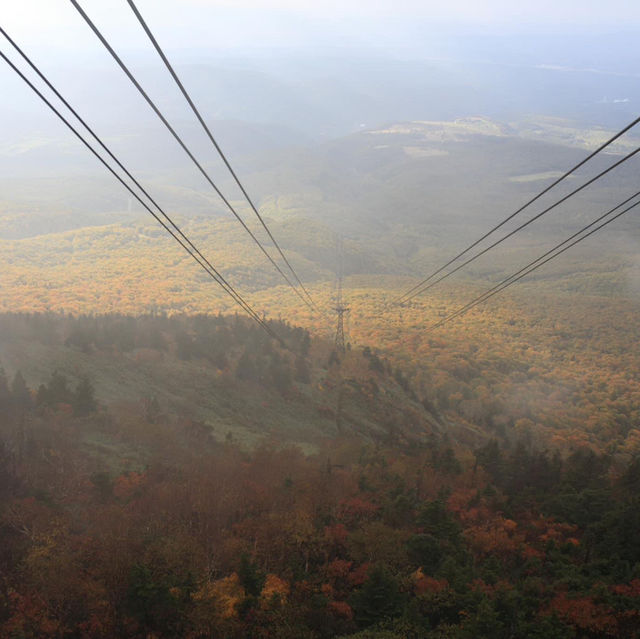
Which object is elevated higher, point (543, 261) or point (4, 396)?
point (543, 261)

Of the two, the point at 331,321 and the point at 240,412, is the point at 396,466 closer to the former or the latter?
the point at 240,412

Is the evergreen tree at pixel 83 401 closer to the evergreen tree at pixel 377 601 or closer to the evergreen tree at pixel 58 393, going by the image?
the evergreen tree at pixel 58 393

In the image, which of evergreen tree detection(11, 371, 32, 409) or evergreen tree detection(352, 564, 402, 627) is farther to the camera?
evergreen tree detection(11, 371, 32, 409)

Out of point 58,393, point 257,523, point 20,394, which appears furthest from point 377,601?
point 20,394

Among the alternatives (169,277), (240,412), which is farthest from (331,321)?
(240,412)

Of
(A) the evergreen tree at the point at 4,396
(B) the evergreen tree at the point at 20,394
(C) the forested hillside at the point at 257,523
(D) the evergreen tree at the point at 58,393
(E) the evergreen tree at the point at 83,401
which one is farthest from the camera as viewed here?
(D) the evergreen tree at the point at 58,393

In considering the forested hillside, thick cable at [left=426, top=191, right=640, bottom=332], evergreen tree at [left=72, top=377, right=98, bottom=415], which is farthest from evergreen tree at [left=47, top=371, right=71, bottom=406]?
thick cable at [left=426, top=191, right=640, bottom=332]

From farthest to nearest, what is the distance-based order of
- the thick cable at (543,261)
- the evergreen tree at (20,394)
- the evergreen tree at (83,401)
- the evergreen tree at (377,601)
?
the evergreen tree at (83,401), the evergreen tree at (20,394), the evergreen tree at (377,601), the thick cable at (543,261)

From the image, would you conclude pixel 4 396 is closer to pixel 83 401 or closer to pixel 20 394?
pixel 20 394

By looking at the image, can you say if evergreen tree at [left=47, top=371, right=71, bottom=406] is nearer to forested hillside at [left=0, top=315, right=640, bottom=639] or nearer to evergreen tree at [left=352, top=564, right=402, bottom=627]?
forested hillside at [left=0, top=315, right=640, bottom=639]

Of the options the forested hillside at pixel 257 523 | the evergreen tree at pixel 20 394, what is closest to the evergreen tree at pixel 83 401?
the forested hillside at pixel 257 523

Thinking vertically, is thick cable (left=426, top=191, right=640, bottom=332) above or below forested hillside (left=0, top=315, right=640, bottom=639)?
above
